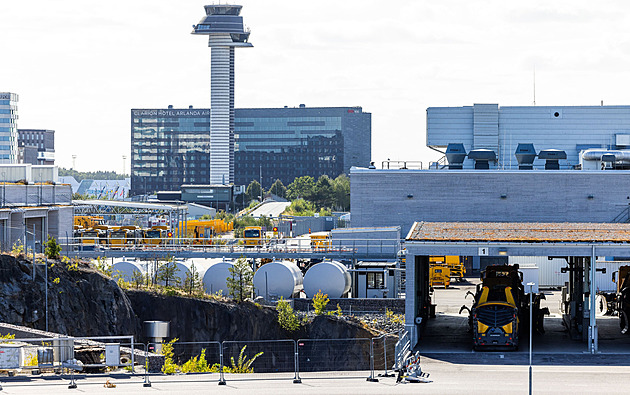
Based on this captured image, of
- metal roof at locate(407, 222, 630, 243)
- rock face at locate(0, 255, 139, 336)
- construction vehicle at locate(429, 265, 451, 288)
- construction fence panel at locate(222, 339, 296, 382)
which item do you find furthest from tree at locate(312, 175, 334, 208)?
rock face at locate(0, 255, 139, 336)

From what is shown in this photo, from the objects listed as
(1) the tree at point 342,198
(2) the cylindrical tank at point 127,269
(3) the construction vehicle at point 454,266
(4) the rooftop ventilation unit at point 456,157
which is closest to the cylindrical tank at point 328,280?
(2) the cylindrical tank at point 127,269

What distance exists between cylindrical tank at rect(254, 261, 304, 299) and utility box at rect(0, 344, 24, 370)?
23710 millimetres

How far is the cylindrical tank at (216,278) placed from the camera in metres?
48.3

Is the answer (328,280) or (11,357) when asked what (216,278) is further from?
(11,357)

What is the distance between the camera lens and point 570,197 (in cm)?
6088

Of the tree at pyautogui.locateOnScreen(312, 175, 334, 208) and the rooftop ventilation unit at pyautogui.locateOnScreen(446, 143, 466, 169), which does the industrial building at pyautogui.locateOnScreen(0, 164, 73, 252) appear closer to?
the rooftop ventilation unit at pyautogui.locateOnScreen(446, 143, 466, 169)

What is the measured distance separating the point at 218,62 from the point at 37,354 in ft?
540

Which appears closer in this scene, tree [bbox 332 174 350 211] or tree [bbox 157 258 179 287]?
tree [bbox 157 258 179 287]

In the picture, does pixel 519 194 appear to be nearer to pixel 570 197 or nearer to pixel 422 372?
pixel 570 197

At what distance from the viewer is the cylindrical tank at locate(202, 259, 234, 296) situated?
48312 mm

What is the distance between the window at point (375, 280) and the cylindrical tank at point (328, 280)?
2.02 m

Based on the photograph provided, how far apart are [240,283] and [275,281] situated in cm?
350

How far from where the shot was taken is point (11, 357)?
2506 cm

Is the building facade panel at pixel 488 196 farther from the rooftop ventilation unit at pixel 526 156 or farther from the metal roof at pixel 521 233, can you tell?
the metal roof at pixel 521 233
